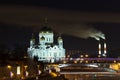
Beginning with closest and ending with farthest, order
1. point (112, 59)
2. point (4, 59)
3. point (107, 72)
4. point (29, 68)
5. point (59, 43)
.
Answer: point (4, 59) → point (29, 68) → point (107, 72) → point (112, 59) → point (59, 43)

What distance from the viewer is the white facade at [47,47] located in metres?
142

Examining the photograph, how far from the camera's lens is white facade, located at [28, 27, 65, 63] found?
142m

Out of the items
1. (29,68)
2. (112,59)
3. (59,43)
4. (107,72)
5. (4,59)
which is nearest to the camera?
(4,59)

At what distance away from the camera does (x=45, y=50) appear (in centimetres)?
14312

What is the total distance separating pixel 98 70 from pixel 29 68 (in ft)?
154

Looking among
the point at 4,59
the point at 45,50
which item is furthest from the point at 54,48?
the point at 4,59

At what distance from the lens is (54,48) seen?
143 m

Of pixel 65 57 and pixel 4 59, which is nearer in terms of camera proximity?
pixel 4 59

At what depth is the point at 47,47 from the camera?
471 feet

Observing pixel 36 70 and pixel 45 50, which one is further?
pixel 45 50

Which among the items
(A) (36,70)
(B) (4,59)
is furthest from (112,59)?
(B) (4,59)

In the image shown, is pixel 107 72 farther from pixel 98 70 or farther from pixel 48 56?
pixel 48 56

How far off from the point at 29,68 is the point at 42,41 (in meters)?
64.0

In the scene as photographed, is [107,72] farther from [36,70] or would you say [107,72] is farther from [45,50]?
[36,70]
